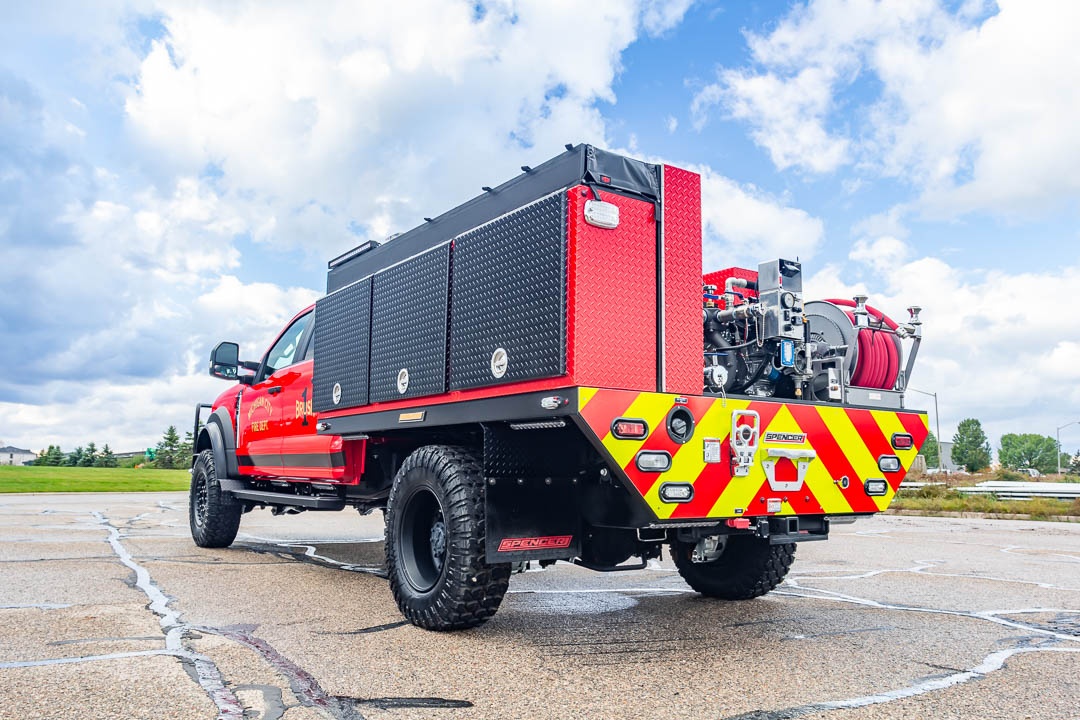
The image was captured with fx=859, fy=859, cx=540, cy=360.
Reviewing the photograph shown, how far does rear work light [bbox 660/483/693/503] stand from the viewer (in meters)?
4.21

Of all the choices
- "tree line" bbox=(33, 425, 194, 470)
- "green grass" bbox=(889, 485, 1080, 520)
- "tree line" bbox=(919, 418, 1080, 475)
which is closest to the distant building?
"tree line" bbox=(33, 425, 194, 470)

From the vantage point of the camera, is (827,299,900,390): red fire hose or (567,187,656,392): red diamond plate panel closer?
(567,187,656,392): red diamond plate panel

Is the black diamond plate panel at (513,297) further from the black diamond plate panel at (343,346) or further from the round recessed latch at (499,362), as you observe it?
the black diamond plate panel at (343,346)

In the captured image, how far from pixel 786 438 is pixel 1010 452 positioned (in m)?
141

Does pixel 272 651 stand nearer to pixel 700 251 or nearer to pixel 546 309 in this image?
pixel 546 309

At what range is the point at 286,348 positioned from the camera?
334 inches

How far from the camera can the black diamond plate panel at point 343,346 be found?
20.6ft

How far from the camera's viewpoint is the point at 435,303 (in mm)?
5402

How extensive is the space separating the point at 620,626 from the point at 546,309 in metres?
2.00

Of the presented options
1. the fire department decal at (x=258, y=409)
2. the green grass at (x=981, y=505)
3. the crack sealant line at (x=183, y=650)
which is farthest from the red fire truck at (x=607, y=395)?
the green grass at (x=981, y=505)

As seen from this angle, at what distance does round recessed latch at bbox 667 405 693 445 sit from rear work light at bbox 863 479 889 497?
145 centimetres

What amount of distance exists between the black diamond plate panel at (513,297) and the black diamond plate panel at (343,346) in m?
1.34

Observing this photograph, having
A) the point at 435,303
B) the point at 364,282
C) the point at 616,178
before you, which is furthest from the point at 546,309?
the point at 364,282

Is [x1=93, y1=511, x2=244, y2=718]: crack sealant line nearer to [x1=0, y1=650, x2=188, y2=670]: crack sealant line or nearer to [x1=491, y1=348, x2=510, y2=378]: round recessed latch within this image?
[x1=0, y1=650, x2=188, y2=670]: crack sealant line
